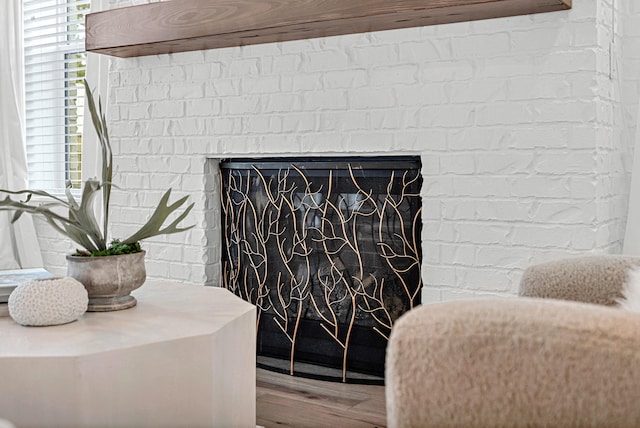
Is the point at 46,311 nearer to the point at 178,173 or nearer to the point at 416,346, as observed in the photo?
the point at 416,346

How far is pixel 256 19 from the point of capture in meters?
2.59

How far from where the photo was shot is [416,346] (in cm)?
88

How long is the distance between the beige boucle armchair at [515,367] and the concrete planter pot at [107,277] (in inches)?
41.3

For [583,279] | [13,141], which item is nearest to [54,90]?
[13,141]

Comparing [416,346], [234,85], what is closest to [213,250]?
[234,85]

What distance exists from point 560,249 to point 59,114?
2.83 metres

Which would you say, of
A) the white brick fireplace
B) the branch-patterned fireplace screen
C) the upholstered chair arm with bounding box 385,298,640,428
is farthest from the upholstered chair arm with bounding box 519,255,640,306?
the branch-patterned fireplace screen

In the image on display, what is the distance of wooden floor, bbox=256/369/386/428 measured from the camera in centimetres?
231

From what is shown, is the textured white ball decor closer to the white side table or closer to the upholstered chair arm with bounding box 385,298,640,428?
the white side table

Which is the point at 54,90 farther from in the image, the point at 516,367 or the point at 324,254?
the point at 516,367

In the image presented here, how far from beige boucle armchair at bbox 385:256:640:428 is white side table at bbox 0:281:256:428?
28.7 inches

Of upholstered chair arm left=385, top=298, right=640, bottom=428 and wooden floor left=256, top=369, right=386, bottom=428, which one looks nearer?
upholstered chair arm left=385, top=298, right=640, bottom=428

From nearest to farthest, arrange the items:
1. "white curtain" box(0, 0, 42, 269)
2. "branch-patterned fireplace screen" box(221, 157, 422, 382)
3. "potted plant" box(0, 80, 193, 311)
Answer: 1. "potted plant" box(0, 80, 193, 311)
2. "branch-patterned fireplace screen" box(221, 157, 422, 382)
3. "white curtain" box(0, 0, 42, 269)

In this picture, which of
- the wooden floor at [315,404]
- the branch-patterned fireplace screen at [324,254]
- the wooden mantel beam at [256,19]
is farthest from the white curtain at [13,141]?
the wooden floor at [315,404]
